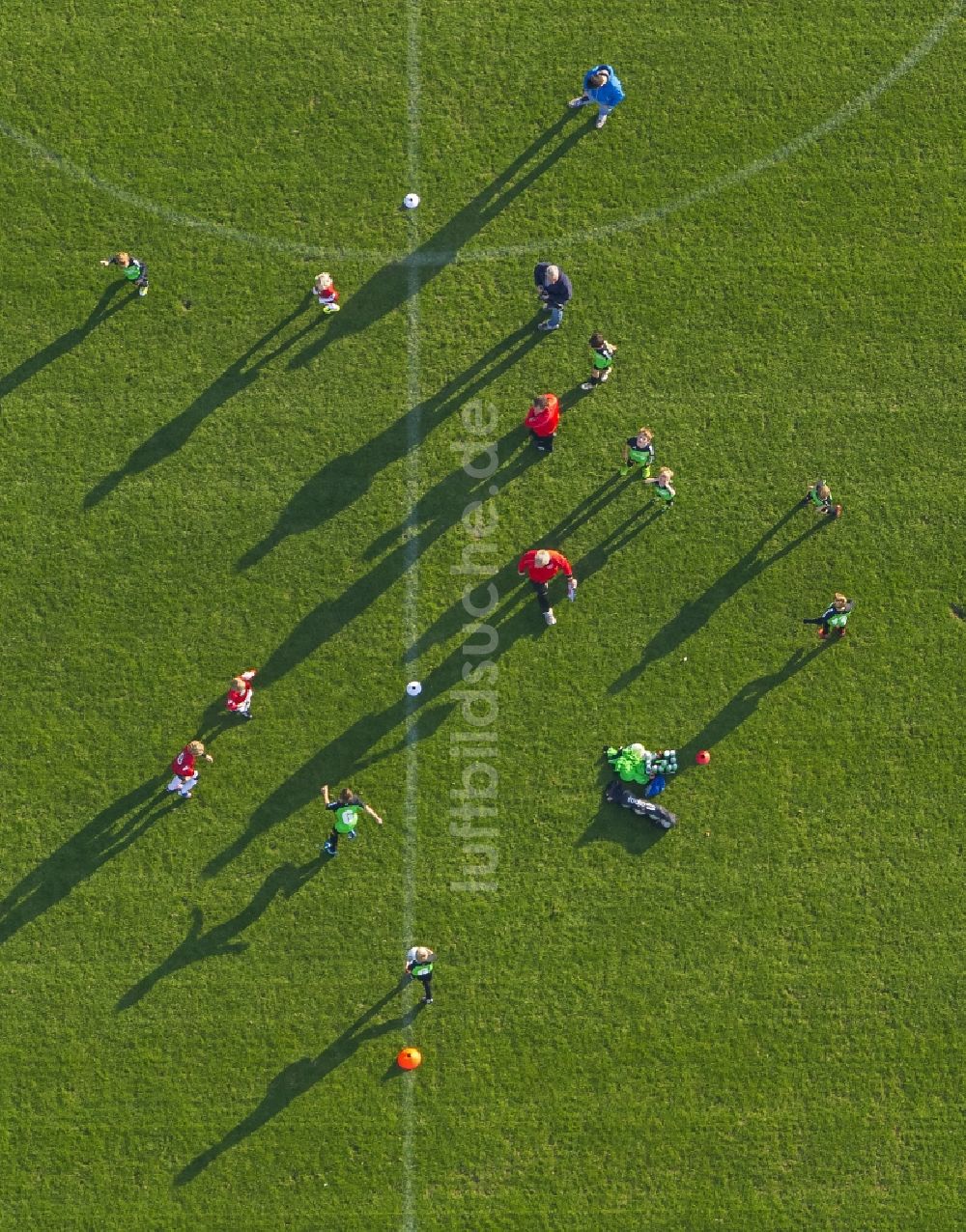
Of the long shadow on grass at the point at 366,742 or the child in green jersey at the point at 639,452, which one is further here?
the long shadow on grass at the point at 366,742

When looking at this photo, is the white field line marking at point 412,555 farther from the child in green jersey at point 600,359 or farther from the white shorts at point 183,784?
the white shorts at point 183,784

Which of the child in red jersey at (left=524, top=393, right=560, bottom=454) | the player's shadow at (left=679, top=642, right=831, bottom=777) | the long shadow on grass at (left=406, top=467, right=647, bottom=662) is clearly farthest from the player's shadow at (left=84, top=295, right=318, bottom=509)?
the player's shadow at (left=679, top=642, right=831, bottom=777)

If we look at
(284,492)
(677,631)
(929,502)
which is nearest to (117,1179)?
(284,492)

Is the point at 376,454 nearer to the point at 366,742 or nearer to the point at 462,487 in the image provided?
the point at 462,487

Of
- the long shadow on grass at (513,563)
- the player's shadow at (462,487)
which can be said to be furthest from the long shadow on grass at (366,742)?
the player's shadow at (462,487)

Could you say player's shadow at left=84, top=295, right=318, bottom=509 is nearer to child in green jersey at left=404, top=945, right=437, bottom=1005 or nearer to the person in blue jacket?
the person in blue jacket

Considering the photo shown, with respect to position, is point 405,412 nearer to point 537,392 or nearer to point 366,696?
point 537,392
